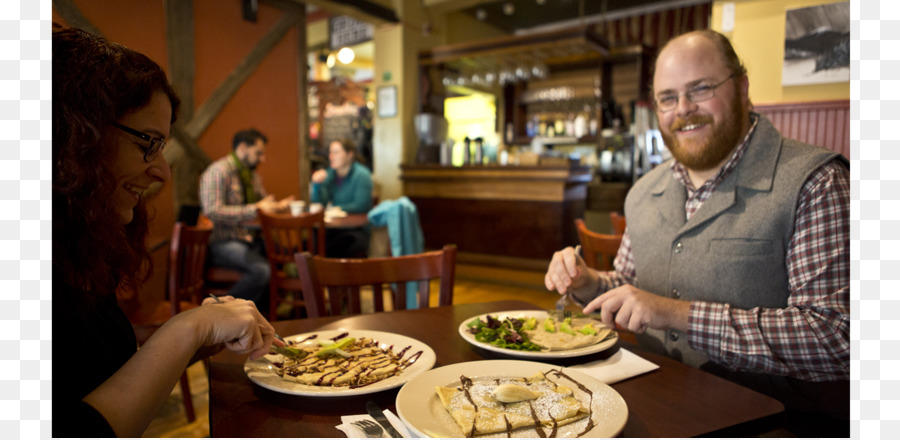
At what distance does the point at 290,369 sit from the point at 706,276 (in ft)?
3.48

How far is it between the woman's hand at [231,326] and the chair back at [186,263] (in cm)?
170

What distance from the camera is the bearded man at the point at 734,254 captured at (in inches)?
45.0

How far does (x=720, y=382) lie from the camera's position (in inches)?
37.7

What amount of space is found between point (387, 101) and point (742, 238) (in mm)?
6158

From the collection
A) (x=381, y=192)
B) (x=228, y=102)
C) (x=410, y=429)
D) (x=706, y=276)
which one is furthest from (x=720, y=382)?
(x=381, y=192)

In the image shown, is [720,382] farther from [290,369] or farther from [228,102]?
[228,102]

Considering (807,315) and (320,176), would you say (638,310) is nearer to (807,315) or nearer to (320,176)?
(807,315)

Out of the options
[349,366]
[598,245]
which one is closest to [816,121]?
[598,245]

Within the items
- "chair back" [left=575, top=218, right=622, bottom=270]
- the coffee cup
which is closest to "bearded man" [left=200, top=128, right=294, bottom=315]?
the coffee cup

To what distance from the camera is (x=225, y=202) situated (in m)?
3.91

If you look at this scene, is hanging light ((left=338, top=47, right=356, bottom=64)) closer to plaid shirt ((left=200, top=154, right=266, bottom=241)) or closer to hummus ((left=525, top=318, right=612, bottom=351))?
plaid shirt ((left=200, top=154, right=266, bottom=241))

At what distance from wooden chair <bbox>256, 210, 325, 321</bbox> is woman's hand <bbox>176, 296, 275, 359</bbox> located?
2190 millimetres

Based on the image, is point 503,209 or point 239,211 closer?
point 239,211

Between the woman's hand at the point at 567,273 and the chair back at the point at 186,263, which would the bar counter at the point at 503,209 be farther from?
the woman's hand at the point at 567,273
